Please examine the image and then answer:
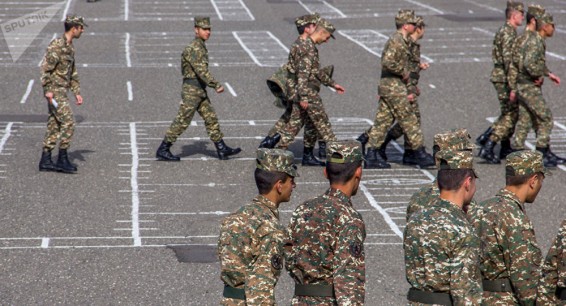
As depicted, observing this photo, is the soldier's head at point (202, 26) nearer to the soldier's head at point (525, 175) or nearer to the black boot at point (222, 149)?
the black boot at point (222, 149)

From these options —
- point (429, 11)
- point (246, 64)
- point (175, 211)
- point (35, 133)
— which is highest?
point (175, 211)

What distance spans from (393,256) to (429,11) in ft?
102

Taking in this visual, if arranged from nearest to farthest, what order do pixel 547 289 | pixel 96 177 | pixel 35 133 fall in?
pixel 547 289
pixel 96 177
pixel 35 133

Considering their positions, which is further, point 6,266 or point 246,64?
point 246,64

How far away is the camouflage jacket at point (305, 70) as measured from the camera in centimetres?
1691

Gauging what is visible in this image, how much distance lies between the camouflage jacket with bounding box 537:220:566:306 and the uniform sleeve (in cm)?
131

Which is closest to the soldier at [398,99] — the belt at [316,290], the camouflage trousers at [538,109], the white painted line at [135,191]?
the camouflage trousers at [538,109]

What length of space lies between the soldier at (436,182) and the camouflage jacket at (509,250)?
49 centimetres

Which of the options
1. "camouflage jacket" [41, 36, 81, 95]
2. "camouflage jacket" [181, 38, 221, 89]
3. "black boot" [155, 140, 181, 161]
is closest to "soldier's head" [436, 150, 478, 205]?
"camouflage jacket" [41, 36, 81, 95]

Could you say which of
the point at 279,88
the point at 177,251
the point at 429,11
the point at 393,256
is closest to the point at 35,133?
the point at 279,88

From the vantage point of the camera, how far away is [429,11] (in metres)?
42.9

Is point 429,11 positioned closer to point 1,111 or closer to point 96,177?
point 1,111

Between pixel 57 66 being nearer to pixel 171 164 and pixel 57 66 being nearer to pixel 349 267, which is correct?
pixel 171 164

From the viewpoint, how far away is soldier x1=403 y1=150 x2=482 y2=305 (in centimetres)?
712
